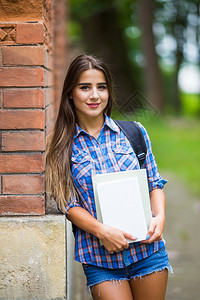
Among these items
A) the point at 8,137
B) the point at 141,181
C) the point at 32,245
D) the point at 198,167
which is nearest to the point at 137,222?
the point at 141,181

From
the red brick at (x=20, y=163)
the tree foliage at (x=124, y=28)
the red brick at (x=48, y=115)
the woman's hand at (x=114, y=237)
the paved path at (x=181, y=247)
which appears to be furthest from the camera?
the tree foliage at (x=124, y=28)

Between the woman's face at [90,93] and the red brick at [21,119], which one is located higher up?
the woman's face at [90,93]

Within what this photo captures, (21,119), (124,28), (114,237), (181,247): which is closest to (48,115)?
(21,119)

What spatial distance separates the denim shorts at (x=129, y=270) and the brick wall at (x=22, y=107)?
16.2 inches

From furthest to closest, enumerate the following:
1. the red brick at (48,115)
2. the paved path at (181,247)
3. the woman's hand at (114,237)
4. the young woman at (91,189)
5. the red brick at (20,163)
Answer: the paved path at (181,247), the red brick at (48,115), the red brick at (20,163), the young woman at (91,189), the woman's hand at (114,237)

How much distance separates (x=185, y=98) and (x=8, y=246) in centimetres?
4329

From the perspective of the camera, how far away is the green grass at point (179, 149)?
943cm

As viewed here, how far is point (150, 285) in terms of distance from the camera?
2.40 m

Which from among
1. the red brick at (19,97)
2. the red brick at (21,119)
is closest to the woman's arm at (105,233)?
the red brick at (21,119)

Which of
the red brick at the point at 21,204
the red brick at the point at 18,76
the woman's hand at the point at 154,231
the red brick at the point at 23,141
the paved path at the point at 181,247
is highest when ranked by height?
the red brick at the point at 18,76

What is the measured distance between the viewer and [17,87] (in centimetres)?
246

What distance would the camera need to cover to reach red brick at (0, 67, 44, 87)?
8.05ft

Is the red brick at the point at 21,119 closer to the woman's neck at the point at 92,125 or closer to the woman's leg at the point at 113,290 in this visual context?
the woman's neck at the point at 92,125

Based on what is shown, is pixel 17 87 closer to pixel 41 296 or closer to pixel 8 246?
pixel 8 246
